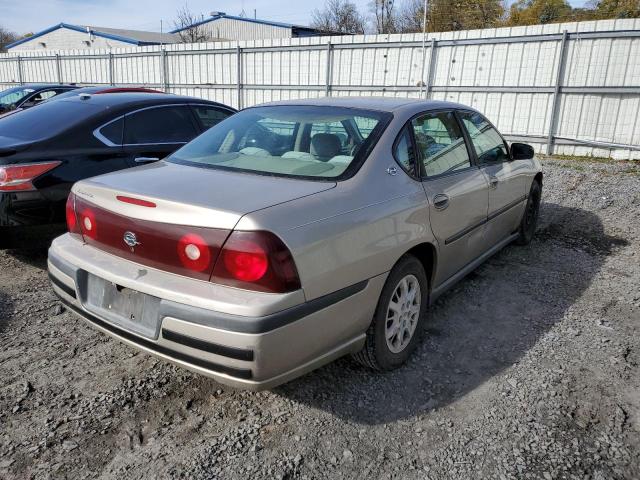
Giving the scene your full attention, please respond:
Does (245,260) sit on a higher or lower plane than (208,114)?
lower

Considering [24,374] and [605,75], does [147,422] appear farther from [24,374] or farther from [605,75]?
[605,75]

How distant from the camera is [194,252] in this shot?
7.22ft

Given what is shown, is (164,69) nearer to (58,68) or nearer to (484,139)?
(58,68)

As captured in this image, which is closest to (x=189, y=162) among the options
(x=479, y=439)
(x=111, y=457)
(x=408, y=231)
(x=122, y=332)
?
(x=122, y=332)

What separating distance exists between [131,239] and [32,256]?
2931 mm

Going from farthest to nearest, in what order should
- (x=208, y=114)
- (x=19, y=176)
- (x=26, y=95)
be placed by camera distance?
(x=26, y=95) < (x=208, y=114) < (x=19, y=176)

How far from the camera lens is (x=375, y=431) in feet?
8.24

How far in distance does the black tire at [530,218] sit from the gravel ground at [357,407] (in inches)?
58.4

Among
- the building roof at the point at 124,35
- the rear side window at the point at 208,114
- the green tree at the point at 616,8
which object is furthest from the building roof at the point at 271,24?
the rear side window at the point at 208,114

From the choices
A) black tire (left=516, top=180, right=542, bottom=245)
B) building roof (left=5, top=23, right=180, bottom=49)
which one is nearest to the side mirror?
black tire (left=516, top=180, right=542, bottom=245)

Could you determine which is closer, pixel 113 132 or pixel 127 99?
pixel 113 132

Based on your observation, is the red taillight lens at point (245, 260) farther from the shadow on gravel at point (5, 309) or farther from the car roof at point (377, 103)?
the shadow on gravel at point (5, 309)

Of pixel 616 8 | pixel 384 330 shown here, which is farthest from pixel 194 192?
pixel 616 8

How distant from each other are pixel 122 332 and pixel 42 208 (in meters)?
2.28
